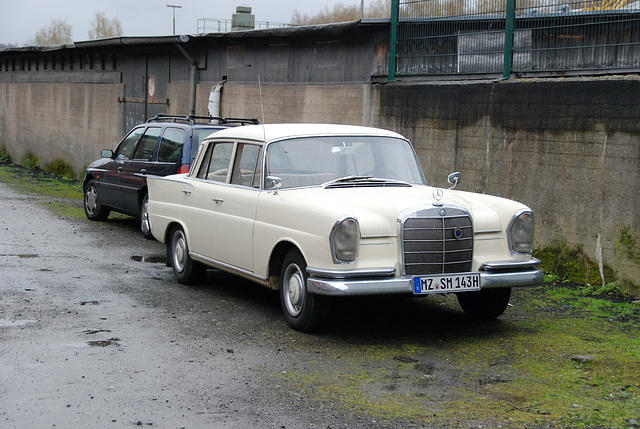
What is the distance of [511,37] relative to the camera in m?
11.1

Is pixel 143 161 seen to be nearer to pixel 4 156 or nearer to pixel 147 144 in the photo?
pixel 147 144

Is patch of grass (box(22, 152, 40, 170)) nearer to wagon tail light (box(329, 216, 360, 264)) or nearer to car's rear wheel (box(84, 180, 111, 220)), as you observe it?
car's rear wheel (box(84, 180, 111, 220))

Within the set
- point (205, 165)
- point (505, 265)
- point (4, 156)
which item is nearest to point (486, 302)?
point (505, 265)

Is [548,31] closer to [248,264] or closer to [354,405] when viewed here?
[248,264]

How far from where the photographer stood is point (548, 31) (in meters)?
10.6

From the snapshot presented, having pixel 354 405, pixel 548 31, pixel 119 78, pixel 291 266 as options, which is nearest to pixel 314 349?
pixel 291 266

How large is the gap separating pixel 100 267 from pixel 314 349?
172 inches

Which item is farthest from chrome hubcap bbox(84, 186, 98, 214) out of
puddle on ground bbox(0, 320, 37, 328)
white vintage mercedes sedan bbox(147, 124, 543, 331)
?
puddle on ground bbox(0, 320, 37, 328)

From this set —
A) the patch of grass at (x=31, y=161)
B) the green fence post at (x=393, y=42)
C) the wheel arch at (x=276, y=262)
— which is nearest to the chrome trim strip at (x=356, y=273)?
the wheel arch at (x=276, y=262)

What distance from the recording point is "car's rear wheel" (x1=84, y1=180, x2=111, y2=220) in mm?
14227

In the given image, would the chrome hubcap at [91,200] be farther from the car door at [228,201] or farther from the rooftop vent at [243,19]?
the rooftop vent at [243,19]

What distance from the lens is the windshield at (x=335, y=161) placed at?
7578mm

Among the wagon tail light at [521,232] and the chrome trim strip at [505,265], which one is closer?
the chrome trim strip at [505,265]

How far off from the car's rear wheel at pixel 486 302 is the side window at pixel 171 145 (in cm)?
558
